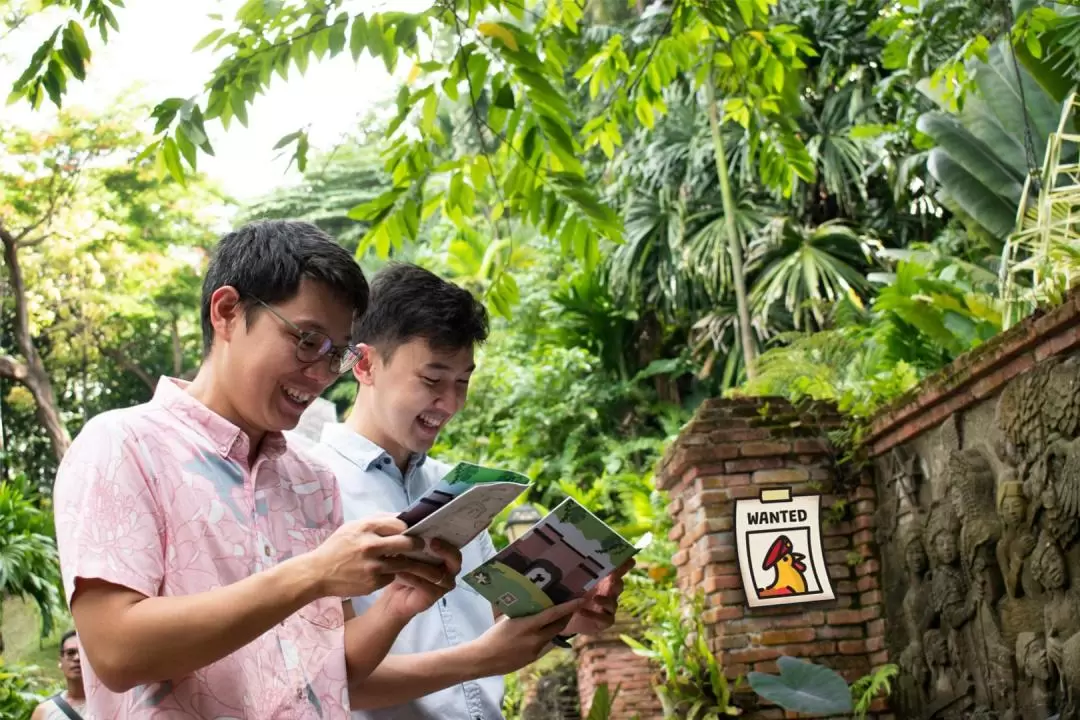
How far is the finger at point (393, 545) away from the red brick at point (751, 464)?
473cm

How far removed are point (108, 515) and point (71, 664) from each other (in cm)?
411

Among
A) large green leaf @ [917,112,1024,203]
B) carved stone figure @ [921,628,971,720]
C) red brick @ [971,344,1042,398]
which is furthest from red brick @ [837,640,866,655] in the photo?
large green leaf @ [917,112,1024,203]

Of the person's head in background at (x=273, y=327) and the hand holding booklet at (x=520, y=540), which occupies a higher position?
the person's head in background at (x=273, y=327)

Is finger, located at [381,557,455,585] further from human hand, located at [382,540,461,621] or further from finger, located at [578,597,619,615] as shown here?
finger, located at [578,597,619,615]

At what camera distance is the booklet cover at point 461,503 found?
5.35 feet

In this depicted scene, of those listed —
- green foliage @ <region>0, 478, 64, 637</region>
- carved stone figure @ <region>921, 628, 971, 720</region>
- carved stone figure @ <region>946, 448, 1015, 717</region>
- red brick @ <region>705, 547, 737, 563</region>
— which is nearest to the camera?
carved stone figure @ <region>946, 448, 1015, 717</region>

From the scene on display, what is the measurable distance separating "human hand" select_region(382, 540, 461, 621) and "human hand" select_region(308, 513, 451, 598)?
74mm

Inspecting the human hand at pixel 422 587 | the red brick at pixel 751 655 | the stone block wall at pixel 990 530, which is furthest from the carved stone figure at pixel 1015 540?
the human hand at pixel 422 587

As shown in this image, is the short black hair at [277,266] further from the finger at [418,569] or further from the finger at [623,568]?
the finger at [623,568]

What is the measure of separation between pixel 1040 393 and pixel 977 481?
0.59 m

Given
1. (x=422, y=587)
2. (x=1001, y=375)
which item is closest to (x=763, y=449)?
(x=1001, y=375)

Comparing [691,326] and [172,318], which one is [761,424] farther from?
[172,318]

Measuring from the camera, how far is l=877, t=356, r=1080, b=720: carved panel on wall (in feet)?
14.5

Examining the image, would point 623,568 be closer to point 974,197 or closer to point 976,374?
point 976,374
